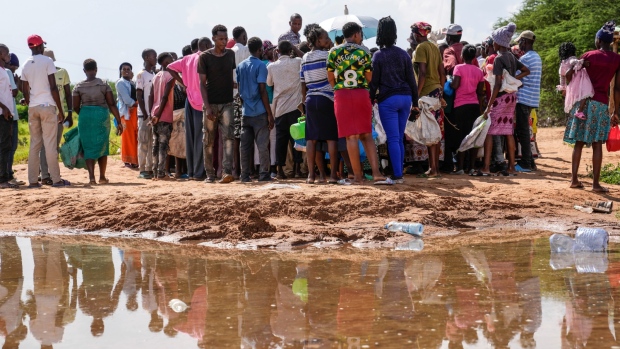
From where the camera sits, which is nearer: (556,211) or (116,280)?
(116,280)

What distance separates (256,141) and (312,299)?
5972mm

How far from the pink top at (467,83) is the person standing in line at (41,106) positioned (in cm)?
505

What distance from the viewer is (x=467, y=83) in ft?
36.3

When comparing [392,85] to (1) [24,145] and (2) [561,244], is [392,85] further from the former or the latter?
(1) [24,145]

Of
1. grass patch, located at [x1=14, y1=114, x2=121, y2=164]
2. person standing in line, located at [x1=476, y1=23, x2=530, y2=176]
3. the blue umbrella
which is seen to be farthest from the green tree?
person standing in line, located at [x1=476, y1=23, x2=530, y2=176]

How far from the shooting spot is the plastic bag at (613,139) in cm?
988

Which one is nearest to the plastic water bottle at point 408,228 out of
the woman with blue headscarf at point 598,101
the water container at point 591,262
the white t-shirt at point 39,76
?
the water container at point 591,262

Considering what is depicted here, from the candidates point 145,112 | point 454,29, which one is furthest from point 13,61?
point 454,29

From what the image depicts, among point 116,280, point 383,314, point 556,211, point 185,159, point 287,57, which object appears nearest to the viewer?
point 383,314

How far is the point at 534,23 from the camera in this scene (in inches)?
1173

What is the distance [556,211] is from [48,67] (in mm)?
6472

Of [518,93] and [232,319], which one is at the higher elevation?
[518,93]

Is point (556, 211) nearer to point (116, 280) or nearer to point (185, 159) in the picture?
point (116, 280)

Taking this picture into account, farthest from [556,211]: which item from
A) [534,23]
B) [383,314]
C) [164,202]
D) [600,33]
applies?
[534,23]
